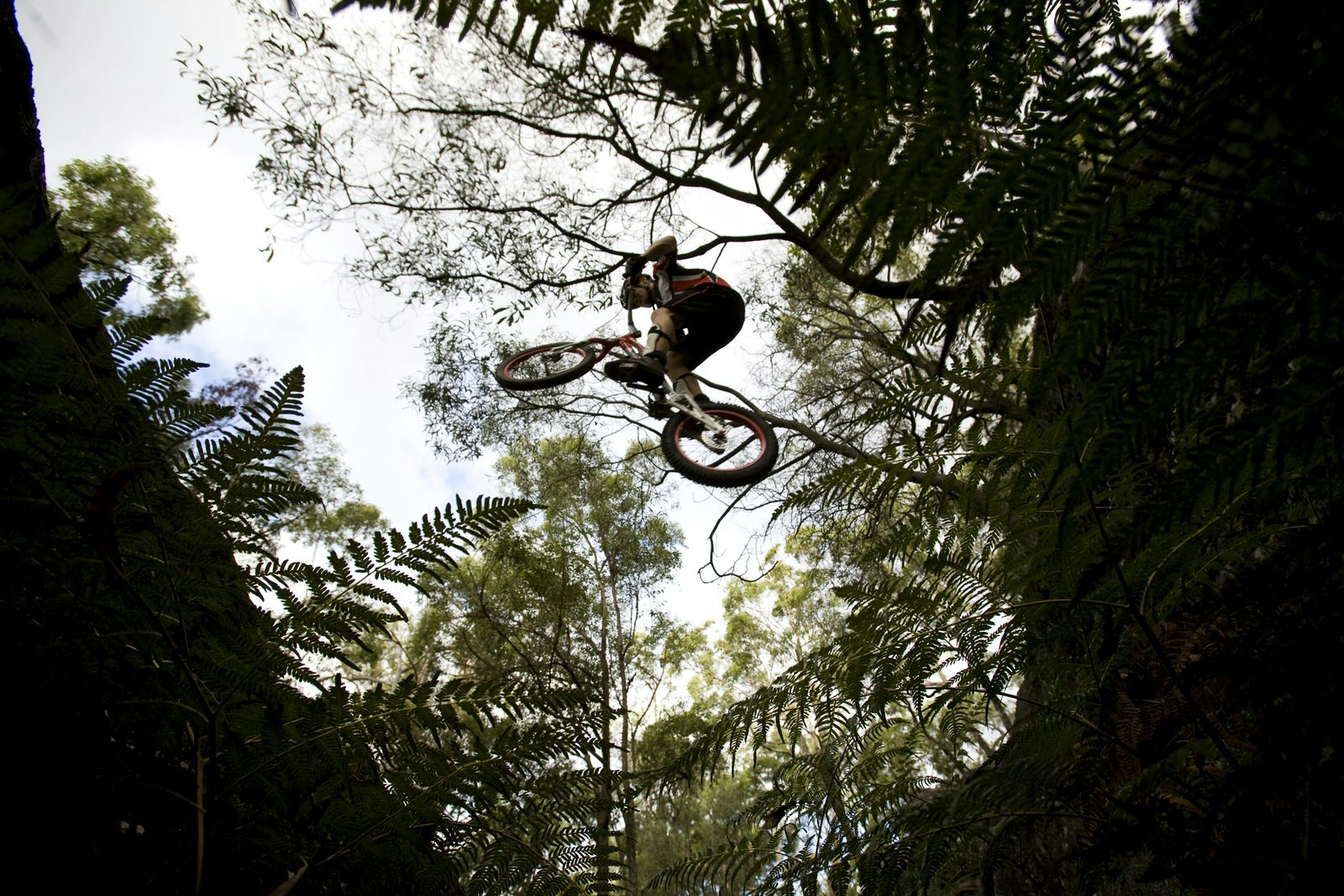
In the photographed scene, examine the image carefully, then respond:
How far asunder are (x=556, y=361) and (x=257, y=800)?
5176 mm

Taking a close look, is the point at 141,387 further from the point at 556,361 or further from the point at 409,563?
the point at 556,361

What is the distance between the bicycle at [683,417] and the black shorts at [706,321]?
0.30m

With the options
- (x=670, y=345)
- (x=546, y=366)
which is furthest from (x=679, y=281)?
(x=546, y=366)

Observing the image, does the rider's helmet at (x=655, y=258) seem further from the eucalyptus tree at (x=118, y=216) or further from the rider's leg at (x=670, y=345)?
the eucalyptus tree at (x=118, y=216)

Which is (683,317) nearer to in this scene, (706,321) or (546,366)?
(706,321)

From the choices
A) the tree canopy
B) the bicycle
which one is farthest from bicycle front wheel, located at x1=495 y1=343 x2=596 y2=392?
the tree canopy

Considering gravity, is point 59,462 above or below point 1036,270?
above

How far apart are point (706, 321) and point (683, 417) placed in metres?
0.69

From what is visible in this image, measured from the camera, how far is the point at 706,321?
483 centimetres

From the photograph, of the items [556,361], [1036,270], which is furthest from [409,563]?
[556,361]

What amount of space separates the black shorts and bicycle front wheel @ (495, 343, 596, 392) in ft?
2.51

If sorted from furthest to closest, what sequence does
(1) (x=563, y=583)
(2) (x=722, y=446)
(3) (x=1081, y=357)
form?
(1) (x=563, y=583) < (2) (x=722, y=446) < (3) (x=1081, y=357)

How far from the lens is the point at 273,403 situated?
68 cm

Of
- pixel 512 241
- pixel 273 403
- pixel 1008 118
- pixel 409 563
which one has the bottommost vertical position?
pixel 1008 118
